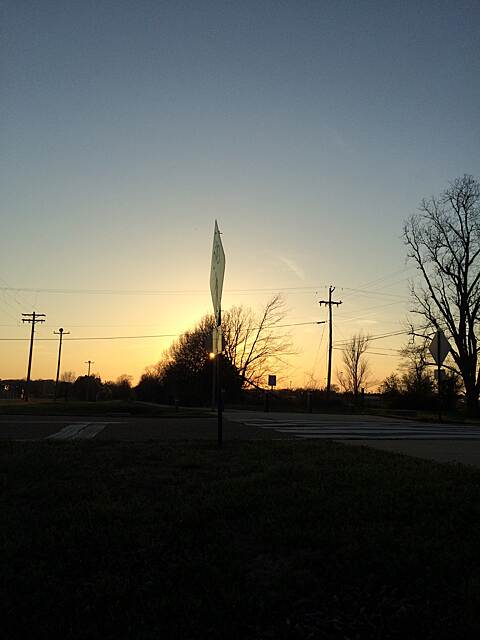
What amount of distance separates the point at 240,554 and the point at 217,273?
5.28 meters

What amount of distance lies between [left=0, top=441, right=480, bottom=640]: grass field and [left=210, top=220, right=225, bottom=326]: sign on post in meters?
3.23

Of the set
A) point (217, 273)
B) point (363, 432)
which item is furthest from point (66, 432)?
point (363, 432)

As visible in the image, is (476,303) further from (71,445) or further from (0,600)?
(0,600)

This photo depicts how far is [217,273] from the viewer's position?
26.8 ft

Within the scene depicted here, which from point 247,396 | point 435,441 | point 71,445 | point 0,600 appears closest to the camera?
point 0,600

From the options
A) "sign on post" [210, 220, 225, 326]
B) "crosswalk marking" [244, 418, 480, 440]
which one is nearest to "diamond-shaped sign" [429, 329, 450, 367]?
"crosswalk marking" [244, 418, 480, 440]

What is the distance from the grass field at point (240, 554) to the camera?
103 inches

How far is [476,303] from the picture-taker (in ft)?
105

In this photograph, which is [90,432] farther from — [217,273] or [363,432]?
[363,432]

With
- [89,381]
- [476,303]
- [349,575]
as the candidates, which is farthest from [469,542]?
[89,381]

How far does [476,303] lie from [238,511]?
102 feet

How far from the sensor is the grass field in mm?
2609

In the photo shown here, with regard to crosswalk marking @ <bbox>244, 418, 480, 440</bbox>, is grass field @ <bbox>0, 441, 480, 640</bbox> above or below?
below

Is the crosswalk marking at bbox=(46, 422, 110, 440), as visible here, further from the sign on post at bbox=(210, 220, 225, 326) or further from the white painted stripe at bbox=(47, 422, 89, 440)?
the sign on post at bbox=(210, 220, 225, 326)
